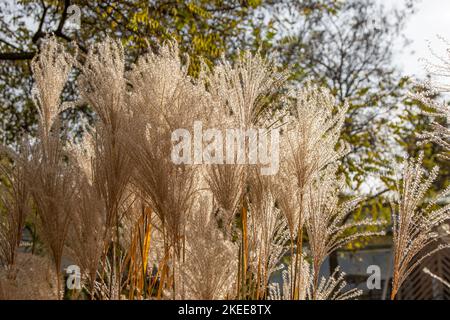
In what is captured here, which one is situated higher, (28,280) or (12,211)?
(12,211)

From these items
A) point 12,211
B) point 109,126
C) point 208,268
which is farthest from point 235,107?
point 12,211

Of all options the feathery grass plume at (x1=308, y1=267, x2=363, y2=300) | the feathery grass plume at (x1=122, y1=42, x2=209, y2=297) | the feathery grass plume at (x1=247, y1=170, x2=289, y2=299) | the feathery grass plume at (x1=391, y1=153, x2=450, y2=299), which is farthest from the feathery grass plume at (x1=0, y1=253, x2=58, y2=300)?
the feathery grass plume at (x1=391, y1=153, x2=450, y2=299)

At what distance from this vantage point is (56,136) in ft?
5.79

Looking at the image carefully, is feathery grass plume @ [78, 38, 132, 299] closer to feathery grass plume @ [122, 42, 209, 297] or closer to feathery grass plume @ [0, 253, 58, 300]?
feathery grass plume @ [122, 42, 209, 297]

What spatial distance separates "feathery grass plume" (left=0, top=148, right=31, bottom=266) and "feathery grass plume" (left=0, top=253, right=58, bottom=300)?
5.1 inches

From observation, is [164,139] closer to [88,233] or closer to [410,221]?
[88,233]

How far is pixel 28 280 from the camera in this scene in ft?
5.21

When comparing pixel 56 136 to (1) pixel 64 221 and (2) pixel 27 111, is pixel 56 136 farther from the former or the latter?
(2) pixel 27 111

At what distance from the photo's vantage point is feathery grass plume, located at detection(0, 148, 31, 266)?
1.84 metres

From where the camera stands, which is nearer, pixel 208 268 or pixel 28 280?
pixel 208 268

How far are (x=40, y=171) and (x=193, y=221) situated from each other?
429mm

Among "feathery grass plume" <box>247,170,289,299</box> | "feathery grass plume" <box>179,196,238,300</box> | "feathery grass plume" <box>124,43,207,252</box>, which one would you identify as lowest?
"feathery grass plume" <box>179,196,238,300</box>

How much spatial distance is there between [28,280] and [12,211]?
349 millimetres
